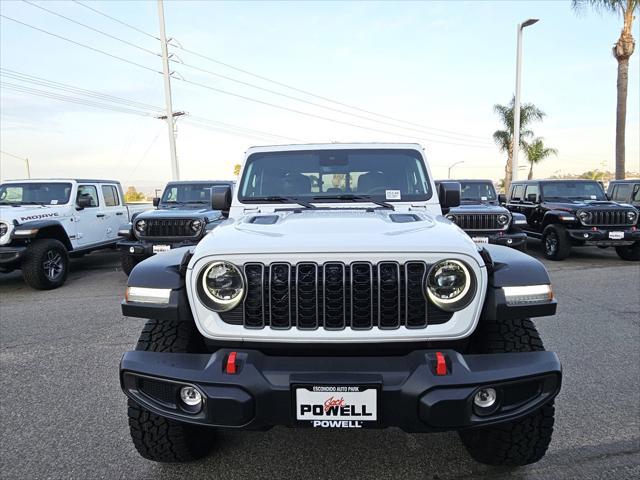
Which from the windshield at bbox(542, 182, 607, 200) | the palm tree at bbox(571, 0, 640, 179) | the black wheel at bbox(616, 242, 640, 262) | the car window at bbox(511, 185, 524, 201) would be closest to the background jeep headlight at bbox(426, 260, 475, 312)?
the black wheel at bbox(616, 242, 640, 262)

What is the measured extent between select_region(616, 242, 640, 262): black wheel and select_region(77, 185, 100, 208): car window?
37.0 feet

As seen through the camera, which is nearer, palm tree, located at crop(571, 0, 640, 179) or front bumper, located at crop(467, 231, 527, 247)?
front bumper, located at crop(467, 231, 527, 247)

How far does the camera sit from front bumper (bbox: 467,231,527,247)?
8.63m

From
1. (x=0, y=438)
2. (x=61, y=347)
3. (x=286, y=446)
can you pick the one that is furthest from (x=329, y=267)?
(x=61, y=347)

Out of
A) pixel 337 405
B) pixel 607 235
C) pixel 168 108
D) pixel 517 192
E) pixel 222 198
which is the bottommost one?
pixel 607 235

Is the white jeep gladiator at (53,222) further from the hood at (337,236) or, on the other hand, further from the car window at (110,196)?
the hood at (337,236)

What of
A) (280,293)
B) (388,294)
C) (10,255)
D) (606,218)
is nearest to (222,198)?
(280,293)

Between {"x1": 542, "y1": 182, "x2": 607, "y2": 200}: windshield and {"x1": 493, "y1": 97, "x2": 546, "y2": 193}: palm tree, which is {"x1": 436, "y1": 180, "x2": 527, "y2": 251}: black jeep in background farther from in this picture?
{"x1": 493, "y1": 97, "x2": 546, "y2": 193}: palm tree

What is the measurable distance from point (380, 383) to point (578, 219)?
9107 mm

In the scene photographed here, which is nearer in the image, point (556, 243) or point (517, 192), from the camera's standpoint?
point (556, 243)

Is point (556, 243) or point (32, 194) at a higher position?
point (32, 194)

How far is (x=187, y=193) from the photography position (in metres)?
9.31

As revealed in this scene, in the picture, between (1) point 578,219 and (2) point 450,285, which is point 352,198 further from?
(1) point 578,219

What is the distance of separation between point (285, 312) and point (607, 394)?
8.84ft
